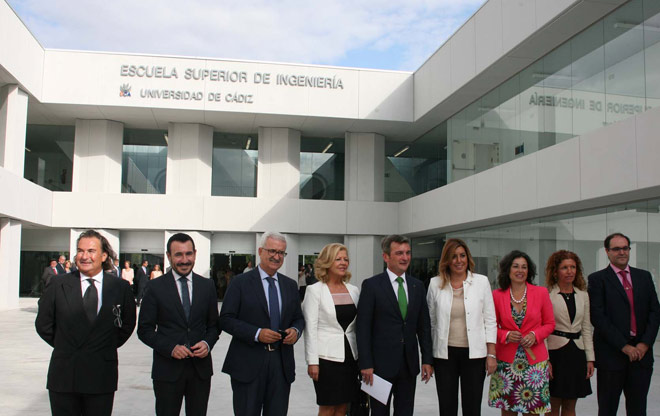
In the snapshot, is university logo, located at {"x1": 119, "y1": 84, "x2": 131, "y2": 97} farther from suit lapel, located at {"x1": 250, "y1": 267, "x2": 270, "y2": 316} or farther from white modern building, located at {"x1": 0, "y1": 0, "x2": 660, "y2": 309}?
suit lapel, located at {"x1": 250, "y1": 267, "x2": 270, "y2": 316}

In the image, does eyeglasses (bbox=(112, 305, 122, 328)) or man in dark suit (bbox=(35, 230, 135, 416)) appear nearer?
man in dark suit (bbox=(35, 230, 135, 416))

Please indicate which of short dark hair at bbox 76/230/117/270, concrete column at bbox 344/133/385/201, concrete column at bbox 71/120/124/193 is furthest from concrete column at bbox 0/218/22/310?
short dark hair at bbox 76/230/117/270

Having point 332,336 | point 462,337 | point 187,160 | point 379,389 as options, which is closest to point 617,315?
point 462,337

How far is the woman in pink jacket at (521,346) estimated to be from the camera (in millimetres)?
4680

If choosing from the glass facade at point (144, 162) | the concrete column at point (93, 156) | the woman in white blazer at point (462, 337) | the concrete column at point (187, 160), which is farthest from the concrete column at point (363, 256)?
the woman in white blazer at point (462, 337)

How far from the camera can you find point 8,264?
62.7ft

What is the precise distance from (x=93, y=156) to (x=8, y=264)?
5.89 meters

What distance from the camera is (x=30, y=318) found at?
16297mm

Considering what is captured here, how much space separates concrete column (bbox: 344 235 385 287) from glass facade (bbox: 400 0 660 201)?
203 inches

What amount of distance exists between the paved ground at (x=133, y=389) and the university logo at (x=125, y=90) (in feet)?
40.6

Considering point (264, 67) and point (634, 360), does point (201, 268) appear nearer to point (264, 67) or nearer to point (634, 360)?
point (264, 67)

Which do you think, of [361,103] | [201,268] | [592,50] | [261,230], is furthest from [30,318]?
[592,50]

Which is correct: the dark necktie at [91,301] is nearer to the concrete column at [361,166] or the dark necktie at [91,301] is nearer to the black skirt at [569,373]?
the black skirt at [569,373]

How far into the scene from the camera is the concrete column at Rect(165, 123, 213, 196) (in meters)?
23.5
